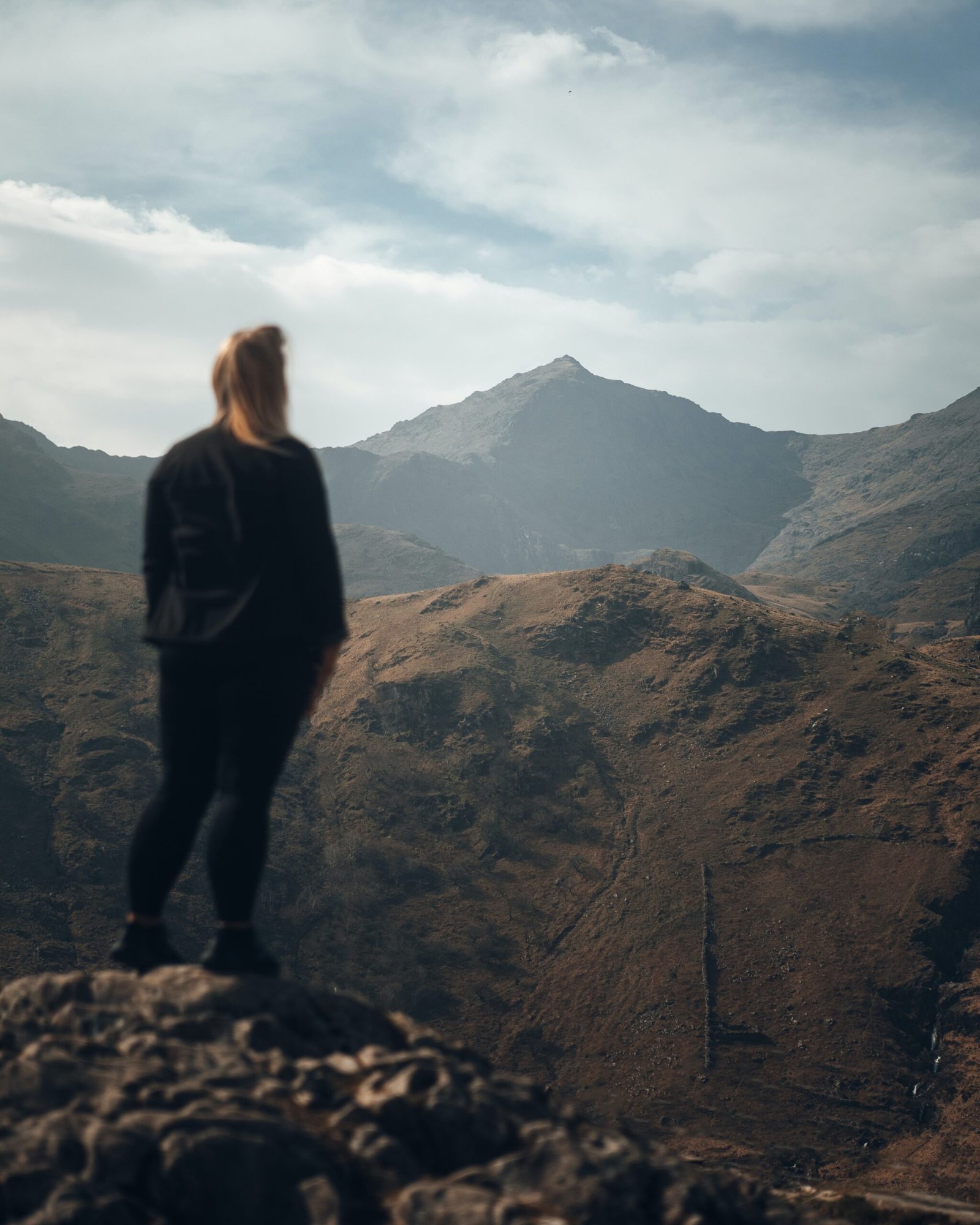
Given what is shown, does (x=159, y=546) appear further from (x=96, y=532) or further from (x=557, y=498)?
(x=557, y=498)

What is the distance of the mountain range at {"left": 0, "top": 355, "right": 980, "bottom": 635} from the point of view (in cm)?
9162

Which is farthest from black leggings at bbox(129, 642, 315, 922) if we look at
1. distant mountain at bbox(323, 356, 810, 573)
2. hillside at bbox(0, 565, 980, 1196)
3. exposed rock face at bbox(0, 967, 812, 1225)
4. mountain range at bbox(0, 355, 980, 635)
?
distant mountain at bbox(323, 356, 810, 573)

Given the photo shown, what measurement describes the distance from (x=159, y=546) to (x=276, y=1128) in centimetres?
228

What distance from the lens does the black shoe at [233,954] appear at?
14.0 feet

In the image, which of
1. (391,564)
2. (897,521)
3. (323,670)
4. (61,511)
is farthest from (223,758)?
(897,521)

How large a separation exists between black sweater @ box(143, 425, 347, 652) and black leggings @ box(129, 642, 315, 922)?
0.10 m

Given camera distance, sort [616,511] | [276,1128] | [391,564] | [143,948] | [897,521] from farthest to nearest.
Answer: [616,511] → [897,521] → [391,564] → [143,948] → [276,1128]

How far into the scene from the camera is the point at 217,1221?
3127mm

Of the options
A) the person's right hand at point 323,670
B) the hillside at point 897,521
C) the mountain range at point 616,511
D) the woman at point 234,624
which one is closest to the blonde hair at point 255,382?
the woman at point 234,624

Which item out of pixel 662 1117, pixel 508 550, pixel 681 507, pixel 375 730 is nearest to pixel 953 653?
pixel 375 730

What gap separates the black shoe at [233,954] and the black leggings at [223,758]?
10 centimetres

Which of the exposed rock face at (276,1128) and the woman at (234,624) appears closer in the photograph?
Result: the exposed rock face at (276,1128)

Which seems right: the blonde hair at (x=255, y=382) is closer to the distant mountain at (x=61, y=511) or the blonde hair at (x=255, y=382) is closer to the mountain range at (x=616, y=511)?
the mountain range at (x=616, y=511)

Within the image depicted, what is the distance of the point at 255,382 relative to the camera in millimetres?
4219
